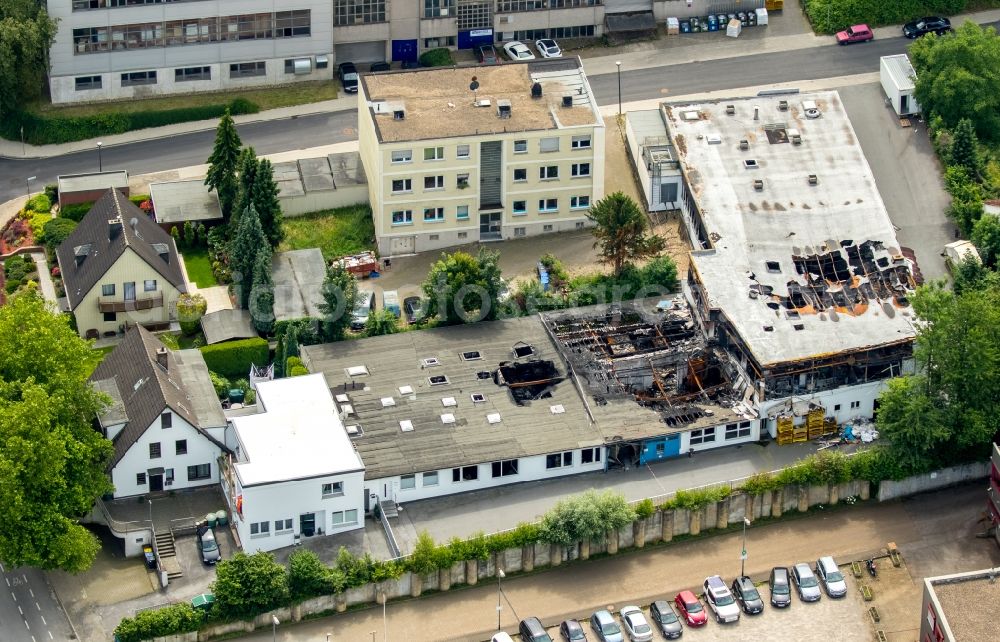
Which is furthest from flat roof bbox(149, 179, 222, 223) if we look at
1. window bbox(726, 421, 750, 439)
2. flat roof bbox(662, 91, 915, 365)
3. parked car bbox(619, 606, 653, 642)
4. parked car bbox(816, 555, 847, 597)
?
parked car bbox(816, 555, 847, 597)

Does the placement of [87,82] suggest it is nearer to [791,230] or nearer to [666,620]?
[791,230]

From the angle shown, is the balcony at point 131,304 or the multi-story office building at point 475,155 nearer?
the balcony at point 131,304

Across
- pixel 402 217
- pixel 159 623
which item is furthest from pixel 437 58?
pixel 159 623

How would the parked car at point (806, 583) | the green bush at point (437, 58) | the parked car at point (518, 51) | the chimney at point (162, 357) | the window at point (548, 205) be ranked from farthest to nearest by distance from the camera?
the parked car at point (518, 51) < the green bush at point (437, 58) < the window at point (548, 205) < the chimney at point (162, 357) < the parked car at point (806, 583)

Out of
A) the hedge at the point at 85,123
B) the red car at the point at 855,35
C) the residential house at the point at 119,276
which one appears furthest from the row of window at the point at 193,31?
the red car at the point at 855,35

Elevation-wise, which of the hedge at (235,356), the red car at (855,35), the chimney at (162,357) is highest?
the red car at (855,35)

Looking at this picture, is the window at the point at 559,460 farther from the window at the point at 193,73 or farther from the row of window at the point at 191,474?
the window at the point at 193,73

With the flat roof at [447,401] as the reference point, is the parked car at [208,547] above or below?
below

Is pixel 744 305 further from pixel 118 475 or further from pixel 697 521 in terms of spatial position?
pixel 118 475
